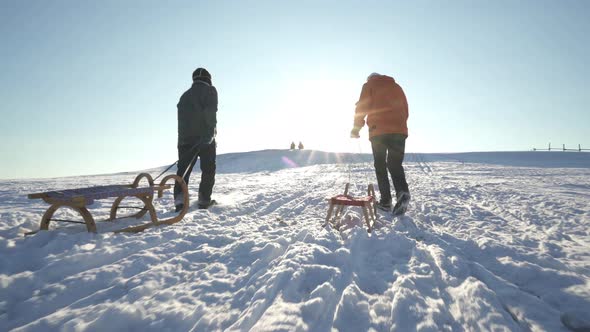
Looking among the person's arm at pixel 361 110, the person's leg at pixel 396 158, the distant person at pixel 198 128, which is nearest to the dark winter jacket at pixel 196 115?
the distant person at pixel 198 128

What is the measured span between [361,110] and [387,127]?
0.60 metres

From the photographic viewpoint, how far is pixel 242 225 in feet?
12.8

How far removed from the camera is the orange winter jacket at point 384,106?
4582 millimetres

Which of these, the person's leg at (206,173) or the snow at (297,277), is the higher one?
the person's leg at (206,173)

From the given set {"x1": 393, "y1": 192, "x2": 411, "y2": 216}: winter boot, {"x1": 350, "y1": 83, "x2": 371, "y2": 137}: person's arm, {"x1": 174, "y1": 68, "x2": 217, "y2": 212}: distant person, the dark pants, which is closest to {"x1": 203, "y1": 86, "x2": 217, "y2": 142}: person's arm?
{"x1": 174, "y1": 68, "x2": 217, "y2": 212}: distant person

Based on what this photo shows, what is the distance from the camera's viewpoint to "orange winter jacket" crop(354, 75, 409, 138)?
4582mm

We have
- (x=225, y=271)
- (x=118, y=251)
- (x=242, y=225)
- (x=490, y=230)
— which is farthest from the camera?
(x=242, y=225)

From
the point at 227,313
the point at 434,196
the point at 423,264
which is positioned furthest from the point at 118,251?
the point at 434,196

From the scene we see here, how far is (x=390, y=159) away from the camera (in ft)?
15.3

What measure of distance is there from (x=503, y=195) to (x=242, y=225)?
6015mm

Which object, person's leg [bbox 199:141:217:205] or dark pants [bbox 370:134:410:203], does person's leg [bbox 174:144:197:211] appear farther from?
dark pants [bbox 370:134:410:203]

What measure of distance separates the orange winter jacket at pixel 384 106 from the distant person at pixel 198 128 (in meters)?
2.72

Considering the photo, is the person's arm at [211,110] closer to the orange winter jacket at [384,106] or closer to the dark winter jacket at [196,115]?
the dark winter jacket at [196,115]

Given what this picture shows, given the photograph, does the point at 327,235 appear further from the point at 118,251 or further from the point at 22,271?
the point at 22,271
